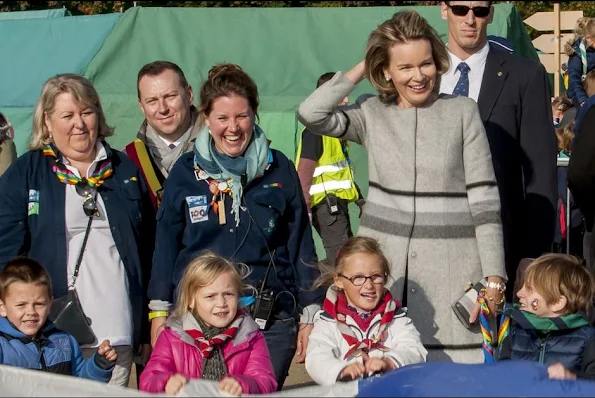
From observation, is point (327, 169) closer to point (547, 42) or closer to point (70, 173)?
point (70, 173)

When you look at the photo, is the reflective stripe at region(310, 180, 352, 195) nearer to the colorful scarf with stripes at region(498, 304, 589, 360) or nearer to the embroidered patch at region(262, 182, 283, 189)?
the embroidered patch at region(262, 182, 283, 189)

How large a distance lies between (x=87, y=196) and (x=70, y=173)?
0.13 m

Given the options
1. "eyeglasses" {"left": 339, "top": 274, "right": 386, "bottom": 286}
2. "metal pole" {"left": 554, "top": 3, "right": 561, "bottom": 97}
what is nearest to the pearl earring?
"eyeglasses" {"left": 339, "top": 274, "right": 386, "bottom": 286}

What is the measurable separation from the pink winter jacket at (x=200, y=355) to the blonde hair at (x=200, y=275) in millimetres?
72

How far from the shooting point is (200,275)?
4664mm

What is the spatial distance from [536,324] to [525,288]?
0.23 meters

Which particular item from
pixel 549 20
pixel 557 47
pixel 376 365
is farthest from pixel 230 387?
pixel 549 20

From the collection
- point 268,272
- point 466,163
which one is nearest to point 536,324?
point 466,163

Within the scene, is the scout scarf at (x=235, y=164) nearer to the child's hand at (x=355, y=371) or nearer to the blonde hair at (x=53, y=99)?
the blonde hair at (x=53, y=99)

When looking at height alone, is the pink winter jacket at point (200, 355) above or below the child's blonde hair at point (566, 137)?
below

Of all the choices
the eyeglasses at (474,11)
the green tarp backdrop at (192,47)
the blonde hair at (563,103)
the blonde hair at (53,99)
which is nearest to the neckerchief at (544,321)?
the eyeglasses at (474,11)

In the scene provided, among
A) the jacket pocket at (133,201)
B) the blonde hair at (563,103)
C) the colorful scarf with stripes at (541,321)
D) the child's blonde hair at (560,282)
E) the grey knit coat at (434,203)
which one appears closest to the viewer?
the grey knit coat at (434,203)

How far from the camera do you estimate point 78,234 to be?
207 inches

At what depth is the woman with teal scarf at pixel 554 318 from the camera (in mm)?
4863
